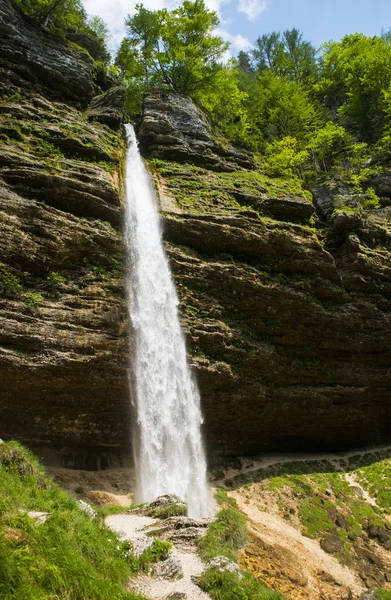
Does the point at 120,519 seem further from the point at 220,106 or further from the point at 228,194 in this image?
the point at 220,106

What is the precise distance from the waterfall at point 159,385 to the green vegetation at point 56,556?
6.73 metres

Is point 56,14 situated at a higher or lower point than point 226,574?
higher

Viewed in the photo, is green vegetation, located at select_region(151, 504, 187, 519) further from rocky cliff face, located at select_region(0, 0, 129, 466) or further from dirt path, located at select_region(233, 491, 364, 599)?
rocky cliff face, located at select_region(0, 0, 129, 466)

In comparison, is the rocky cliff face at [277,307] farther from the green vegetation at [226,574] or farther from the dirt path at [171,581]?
the dirt path at [171,581]

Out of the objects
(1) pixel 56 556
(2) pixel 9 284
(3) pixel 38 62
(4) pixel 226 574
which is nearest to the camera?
(1) pixel 56 556

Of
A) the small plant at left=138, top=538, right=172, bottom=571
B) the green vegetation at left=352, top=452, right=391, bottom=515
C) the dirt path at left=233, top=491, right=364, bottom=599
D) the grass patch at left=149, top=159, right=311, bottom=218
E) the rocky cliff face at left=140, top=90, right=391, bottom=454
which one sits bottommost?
the dirt path at left=233, top=491, right=364, bottom=599

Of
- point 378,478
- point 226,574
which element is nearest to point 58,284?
point 226,574

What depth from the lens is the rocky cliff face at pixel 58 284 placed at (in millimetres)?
13203

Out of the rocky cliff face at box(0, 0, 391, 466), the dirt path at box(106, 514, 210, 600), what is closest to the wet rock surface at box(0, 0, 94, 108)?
the rocky cliff face at box(0, 0, 391, 466)

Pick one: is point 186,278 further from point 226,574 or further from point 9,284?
point 226,574

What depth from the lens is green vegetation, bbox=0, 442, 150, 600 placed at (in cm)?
435

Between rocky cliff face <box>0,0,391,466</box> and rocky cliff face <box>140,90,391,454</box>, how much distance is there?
7 cm

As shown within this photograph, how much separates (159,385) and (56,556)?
10234mm

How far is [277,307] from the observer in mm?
18141
